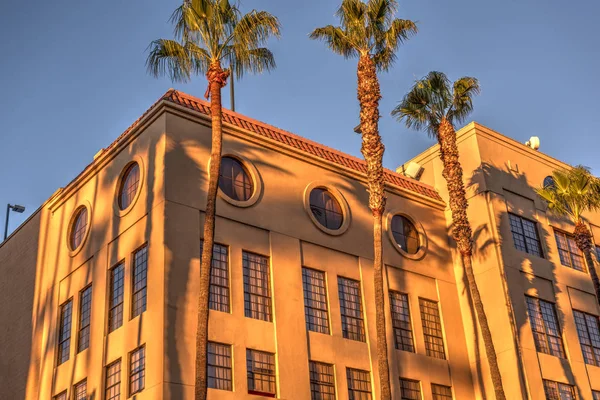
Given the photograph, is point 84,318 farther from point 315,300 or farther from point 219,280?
point 315,300

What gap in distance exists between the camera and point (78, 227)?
107 ft

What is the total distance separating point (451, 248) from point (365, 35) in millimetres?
11299

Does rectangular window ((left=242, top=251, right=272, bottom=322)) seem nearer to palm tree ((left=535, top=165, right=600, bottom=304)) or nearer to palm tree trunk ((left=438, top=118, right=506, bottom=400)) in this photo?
palm tree trunk ((left=438, top=118, right=506, bottom=400))

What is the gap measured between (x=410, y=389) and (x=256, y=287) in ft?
25.3

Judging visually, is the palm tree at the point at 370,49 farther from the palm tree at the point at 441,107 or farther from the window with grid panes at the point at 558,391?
the window with grid panes at the point at 558,391

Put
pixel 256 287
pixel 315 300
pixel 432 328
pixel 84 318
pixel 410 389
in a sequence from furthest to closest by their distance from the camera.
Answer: pixel 432 328
pixel 410 389
pixel 315 300
pixel 84 318
pixel 256 287

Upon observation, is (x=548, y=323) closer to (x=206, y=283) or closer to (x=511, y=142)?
(x=511, y=142)

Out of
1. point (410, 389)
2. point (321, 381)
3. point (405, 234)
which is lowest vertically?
point (321, 381)

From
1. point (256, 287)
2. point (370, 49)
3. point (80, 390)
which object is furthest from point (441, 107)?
point (80, 390)

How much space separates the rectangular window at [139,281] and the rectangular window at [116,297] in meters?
0.79

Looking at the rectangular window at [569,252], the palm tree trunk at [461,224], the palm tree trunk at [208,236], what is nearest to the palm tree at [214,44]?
the palm tree trunk at [208,236]

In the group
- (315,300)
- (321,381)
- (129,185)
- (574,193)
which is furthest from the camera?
(574,193)

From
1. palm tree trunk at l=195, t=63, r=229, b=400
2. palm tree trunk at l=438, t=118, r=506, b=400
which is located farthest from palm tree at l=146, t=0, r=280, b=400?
palm tree trunk at l=438, t=118, r=506, b=400

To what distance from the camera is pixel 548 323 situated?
36.0 meters
